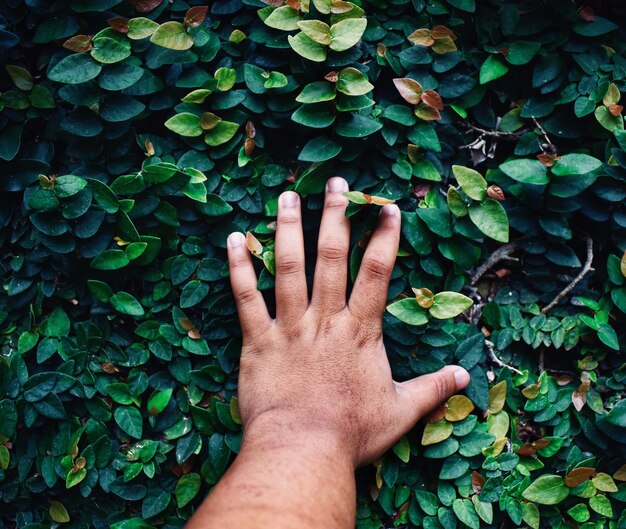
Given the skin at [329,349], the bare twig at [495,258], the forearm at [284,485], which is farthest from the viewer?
the bare twig at [495,258]

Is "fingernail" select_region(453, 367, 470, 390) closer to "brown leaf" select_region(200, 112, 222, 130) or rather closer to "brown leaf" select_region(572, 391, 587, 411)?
"brown leaf" select_region(572, 391, 587, 411)

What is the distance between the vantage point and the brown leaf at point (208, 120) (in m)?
1.81

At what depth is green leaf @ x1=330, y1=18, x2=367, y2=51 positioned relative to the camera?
5.64 ft

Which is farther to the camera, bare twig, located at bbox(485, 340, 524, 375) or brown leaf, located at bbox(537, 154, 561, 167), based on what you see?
bare twig, located at bbox(485, 340, 524, 375)

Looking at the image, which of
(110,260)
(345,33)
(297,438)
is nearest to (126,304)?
(110,260)

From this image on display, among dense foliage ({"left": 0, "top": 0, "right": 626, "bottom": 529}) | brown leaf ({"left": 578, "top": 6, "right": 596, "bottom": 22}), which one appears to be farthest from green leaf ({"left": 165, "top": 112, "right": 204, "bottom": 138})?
brown leaf ({"left": 578, "top": 6, "right": 596, "bottom": 22})

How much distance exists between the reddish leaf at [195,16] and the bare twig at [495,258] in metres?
1.20

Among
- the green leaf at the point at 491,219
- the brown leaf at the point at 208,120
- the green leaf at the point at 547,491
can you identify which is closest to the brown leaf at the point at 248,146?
the brown leaf at the point at 208,120

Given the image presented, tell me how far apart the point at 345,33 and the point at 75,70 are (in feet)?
2.65

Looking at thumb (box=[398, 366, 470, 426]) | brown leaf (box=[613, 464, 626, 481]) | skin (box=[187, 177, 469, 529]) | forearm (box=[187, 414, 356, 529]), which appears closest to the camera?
forearm (box=[187, 414, 356, 529])

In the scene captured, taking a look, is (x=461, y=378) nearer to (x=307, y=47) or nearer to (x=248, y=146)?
(x=248, y=146)

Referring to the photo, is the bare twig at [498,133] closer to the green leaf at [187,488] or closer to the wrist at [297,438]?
the wrist at [297,438]

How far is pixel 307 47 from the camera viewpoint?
1735 millimetres

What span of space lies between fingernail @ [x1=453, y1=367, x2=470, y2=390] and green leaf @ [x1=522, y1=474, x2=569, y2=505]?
14.9 inches
